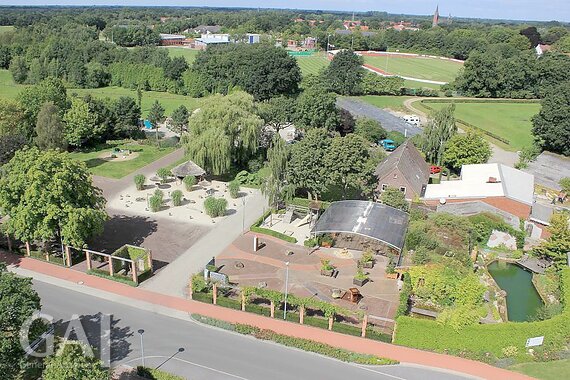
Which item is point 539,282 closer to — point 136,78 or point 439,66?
point 136,78

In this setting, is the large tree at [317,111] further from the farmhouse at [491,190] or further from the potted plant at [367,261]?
the potted plant at [367,261]

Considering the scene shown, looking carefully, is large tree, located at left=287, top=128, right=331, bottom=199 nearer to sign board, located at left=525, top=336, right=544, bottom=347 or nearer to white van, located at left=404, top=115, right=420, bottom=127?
sign board, located at left=525, top=336, right=544, bottom=347

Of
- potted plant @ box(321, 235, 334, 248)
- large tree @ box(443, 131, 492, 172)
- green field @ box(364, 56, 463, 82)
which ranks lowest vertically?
potted plant @ box(321, 235, 334, 248)

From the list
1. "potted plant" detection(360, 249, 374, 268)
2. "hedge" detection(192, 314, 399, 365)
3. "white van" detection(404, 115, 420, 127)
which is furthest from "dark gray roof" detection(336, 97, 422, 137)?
"hedge" detection(192, 314, 399, 365)

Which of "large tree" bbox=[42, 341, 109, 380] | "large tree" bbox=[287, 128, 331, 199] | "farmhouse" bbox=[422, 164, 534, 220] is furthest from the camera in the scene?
"farmhouse" bbox=[422, 164, 534, 220]

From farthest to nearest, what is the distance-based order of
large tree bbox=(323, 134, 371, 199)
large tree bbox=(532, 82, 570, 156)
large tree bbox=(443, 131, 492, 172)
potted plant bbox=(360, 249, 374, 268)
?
large tree bbox=(532, 82, 570, 156)
large tree bbox=(443, 131, 492, 172)
large tree bbox=(323, 134, 371, 199)
potted plant bbox=(360, 249, 374, 268)

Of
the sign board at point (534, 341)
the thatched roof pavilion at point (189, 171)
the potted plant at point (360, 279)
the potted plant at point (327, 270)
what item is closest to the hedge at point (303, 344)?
the potted plant at point (360, 279)
